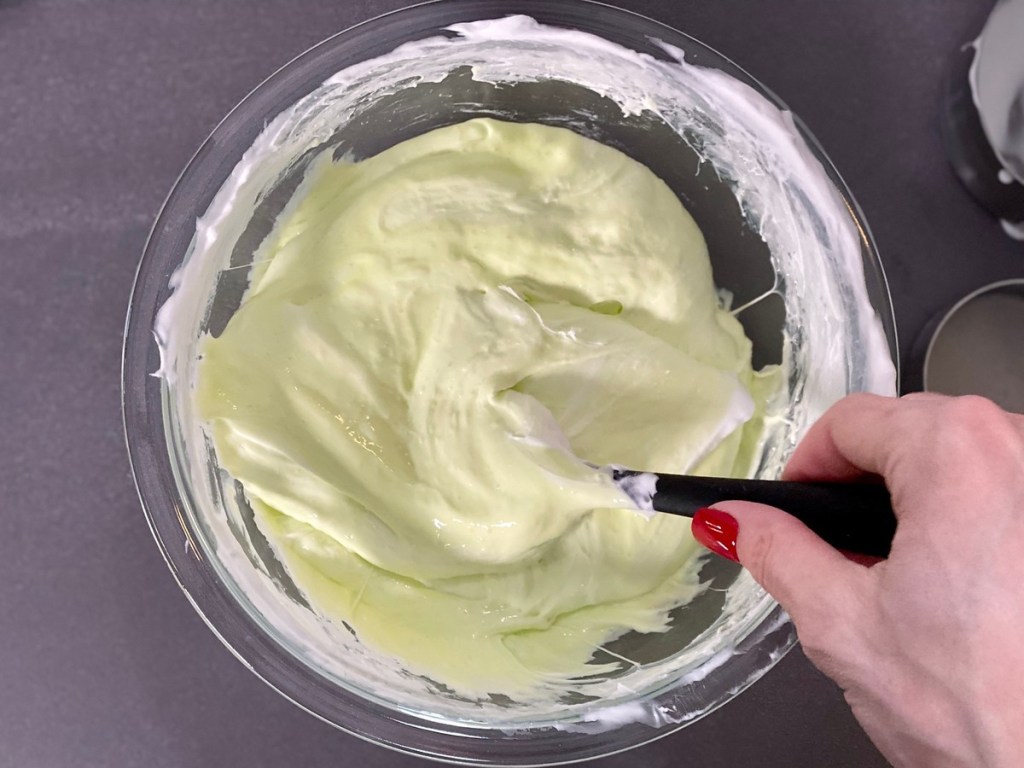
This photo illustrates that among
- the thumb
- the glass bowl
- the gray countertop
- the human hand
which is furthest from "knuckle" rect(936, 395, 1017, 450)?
the gray countertop

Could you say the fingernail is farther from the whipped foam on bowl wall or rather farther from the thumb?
the whipped foam on bowl wall

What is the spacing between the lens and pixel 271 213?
1.08 meters

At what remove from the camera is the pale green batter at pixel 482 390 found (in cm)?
98

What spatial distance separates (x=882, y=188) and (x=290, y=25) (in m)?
1.01

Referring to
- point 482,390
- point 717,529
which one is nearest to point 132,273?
point 482,390

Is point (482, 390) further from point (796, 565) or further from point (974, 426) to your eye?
point (974, 426)

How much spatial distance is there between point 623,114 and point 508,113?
0.58 ft

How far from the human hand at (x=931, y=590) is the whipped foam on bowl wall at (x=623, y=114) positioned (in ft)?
0.91

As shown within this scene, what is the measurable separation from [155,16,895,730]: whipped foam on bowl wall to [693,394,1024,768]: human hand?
0.91ft

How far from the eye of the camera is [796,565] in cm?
70

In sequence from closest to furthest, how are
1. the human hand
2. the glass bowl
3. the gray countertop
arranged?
the human hand
the glass bowl
the gray countertop

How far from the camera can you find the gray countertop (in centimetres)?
112

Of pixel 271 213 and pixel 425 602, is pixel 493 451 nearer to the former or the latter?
pixel 425 602

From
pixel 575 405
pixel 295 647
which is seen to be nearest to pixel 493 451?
pixel 575 405
